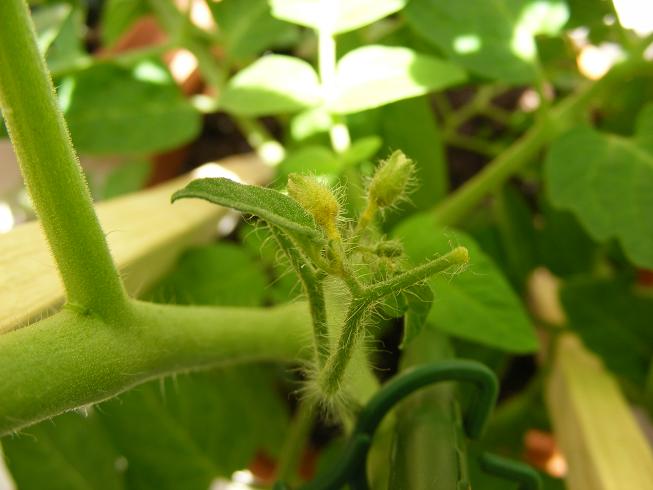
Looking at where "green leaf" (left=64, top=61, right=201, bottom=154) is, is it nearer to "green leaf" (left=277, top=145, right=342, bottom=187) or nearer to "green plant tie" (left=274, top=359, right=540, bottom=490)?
"green leaf" (left=277, top=145, right=342, bottom=187)

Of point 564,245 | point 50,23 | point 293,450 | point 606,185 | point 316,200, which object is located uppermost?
point 50,23

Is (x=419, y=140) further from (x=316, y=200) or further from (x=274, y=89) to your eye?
(x=316, y=200)

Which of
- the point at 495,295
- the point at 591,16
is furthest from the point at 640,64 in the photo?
the point at 495,295

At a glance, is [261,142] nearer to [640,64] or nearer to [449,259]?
[640,64]

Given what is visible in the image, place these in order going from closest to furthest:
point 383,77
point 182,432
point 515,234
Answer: point 383,77
point 182,432
point 515,234

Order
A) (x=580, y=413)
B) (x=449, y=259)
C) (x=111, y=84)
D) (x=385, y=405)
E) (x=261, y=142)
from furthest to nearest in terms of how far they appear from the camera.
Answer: (x=261, y=142) → (x=111, y=84) → (x=580, y=413) → (x=385, y=405) → (x=449, y=259)

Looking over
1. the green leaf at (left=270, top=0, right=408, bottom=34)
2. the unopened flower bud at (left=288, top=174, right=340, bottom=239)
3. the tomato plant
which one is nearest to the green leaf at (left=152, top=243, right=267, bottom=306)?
the tomato plant

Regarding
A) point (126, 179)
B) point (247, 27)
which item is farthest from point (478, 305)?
point (126, 179)
